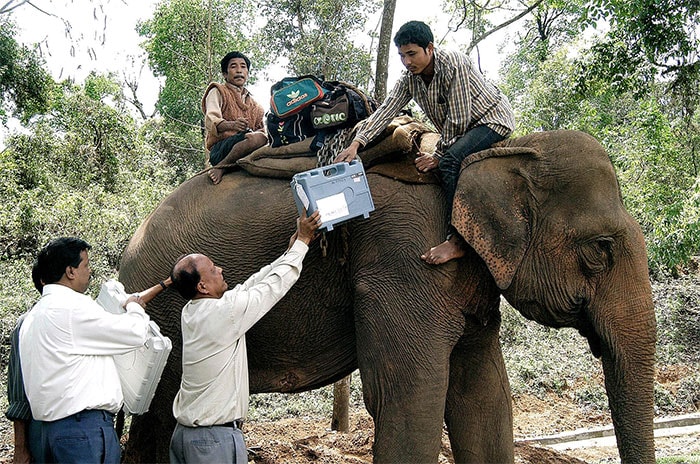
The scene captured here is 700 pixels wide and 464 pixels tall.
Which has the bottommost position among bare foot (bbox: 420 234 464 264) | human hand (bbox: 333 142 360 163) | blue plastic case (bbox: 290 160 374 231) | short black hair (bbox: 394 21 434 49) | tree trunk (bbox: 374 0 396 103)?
bare foot (bbox: 420 234 464 264)

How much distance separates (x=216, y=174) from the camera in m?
5.14

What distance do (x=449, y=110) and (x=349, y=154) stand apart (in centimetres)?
65

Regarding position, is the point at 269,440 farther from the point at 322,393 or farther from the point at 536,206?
the point at 536,206

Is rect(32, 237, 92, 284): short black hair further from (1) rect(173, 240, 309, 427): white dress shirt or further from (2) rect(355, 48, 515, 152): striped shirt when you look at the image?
(2) rect(355, 48, 515, 152): striped shirt

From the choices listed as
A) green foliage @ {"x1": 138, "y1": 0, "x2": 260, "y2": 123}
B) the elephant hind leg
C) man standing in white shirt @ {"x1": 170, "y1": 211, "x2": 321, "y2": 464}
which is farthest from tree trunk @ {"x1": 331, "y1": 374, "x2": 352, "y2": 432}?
green foliage @ {"x1": 138, "y1": 0, "x2": 260, "y2": 123}

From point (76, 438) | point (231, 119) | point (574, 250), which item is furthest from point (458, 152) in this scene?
point (76, 438)

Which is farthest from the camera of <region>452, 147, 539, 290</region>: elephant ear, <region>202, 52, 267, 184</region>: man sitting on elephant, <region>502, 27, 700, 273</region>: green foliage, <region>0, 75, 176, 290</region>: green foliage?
<region>0, 75, 176, 290</region>: green foliage

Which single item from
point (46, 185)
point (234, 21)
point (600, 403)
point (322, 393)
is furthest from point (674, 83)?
point (234, 21)

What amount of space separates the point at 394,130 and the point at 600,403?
6.85 m

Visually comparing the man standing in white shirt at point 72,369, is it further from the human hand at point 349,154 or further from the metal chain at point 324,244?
the human hand at point 349,154

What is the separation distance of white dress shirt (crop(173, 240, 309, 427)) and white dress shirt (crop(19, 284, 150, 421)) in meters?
0.30

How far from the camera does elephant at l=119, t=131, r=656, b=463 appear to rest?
429cm

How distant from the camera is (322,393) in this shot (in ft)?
33.3

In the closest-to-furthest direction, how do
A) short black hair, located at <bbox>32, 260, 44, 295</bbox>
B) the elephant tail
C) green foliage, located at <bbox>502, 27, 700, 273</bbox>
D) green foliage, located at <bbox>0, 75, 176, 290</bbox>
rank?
short black hair, located at <bbox>32, 260, 44, 295</bbox> < the elephant tail < green foliage, located at <bbox>502, 27, 700, 273</bbox> < green foliage, located at <bbox>0, 75, 176, 290</bbox>
